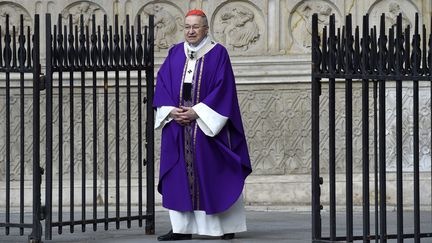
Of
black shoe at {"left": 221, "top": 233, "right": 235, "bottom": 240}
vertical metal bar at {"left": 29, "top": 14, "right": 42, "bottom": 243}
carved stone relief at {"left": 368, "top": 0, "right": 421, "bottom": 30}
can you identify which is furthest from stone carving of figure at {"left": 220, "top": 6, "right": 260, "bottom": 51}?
vertical metal bar at {"left": 29, "top": 14, "right": 42, "bottom": 243}

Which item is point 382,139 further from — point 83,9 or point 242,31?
point 83,9

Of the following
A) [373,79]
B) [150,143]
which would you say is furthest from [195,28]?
[373,79]

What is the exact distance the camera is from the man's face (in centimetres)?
1134

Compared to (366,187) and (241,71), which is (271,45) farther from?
(366,187)

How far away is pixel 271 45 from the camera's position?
14.4 meters

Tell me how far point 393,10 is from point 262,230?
9.87 feet

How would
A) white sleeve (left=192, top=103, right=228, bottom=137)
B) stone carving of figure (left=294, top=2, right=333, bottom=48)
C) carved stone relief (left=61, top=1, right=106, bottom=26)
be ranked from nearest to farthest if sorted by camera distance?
white sleeve (left=192, top=103, right=228, bottom=137)
stone carving of figure (left=294, top=2, right=333, bottom=48)
carved stone relief (left=61, top=1, right=106, bottom=26)

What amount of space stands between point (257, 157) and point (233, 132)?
285cm

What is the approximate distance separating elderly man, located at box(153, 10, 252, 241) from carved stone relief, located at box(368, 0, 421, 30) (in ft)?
10.1

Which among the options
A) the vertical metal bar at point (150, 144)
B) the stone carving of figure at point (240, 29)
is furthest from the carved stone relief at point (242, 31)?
the vertical metal bar at point (150, 144)

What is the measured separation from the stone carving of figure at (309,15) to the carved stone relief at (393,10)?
1.36 ft

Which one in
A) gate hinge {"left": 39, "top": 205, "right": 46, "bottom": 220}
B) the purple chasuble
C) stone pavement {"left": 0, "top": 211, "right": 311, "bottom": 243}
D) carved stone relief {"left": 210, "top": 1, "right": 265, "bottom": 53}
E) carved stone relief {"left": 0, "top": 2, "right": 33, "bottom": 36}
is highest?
carved stone relief {"left": 0, "top": 2, "right": 33, "bottom": 36}

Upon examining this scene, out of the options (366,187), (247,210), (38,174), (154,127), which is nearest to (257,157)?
(247,210)

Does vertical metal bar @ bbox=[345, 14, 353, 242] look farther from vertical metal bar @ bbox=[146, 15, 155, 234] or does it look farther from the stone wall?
the stone wall
